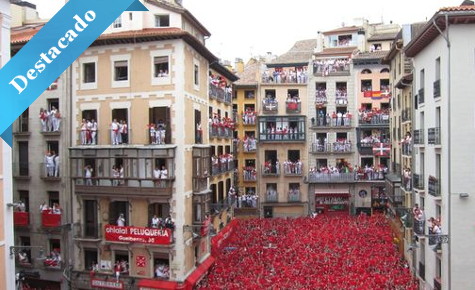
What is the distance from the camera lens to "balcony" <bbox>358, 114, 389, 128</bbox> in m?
45.8

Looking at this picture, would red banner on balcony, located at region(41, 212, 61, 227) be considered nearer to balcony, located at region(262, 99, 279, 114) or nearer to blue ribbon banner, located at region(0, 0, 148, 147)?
blue ribbon banner, located at region(0, 0, 148, 147)

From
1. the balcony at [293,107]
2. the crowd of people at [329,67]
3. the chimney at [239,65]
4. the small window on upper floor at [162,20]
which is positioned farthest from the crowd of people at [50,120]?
the chimney at [239,65]

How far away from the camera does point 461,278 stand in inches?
808

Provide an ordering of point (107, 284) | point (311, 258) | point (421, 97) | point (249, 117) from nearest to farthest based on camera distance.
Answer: point (107, 284)
point (421, 97)
point (311, 258)
point (249, 117)

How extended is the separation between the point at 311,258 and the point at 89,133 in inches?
595

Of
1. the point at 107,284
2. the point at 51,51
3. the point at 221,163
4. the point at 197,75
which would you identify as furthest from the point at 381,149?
the point at 51,51

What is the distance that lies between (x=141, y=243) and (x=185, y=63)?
9.94 m

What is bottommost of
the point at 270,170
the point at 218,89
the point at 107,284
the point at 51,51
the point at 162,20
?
the point at 107,284

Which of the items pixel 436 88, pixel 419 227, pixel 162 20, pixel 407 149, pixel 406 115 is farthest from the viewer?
pixel 406 115

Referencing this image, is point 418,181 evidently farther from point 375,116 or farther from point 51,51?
point 51,51

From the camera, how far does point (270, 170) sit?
46.4m

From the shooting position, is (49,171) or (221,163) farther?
(221,163)

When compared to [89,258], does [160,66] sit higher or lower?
higher

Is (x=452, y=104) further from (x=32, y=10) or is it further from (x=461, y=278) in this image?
(x=32, y=10)
